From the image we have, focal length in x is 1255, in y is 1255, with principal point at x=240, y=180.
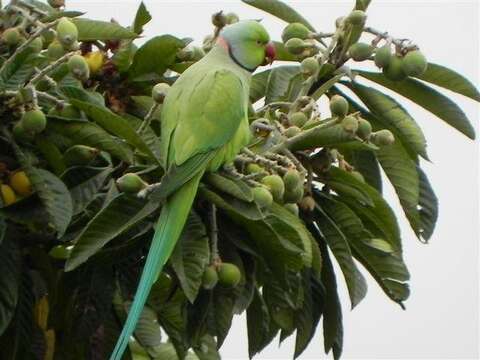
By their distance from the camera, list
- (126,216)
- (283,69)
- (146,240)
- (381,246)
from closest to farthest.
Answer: (126,216)
(146,240)
(381,246)
(283,69)

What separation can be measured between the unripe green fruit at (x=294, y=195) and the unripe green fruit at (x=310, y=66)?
402 mm

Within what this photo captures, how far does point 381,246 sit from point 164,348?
77cm

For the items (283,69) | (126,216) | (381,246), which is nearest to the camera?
(126,216)

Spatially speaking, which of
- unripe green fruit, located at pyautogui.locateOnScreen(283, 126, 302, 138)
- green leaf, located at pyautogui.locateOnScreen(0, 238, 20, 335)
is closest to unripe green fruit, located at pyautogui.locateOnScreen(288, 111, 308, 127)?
unripe green fruit, located at pyautogui.locateOnScreen(283, 126, 302, 138)

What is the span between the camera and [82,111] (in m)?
2.88

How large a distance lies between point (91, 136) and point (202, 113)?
54 cm

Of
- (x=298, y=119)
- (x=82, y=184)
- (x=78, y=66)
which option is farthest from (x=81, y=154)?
(x=298, y=119)

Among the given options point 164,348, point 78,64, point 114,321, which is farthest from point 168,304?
point 78,64

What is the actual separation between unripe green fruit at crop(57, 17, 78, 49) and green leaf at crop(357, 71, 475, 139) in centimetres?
87

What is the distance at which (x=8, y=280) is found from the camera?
2855mm

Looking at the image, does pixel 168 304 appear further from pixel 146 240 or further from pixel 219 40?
pixel 219 40

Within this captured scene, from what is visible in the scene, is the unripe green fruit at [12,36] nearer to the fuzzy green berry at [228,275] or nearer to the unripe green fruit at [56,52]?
the unripe green fruit at [56,52]

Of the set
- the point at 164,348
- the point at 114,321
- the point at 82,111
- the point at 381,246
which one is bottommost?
the point at 164,348

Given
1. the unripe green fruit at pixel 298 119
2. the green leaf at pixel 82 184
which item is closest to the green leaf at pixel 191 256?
the green leaf at pixel 82 184
